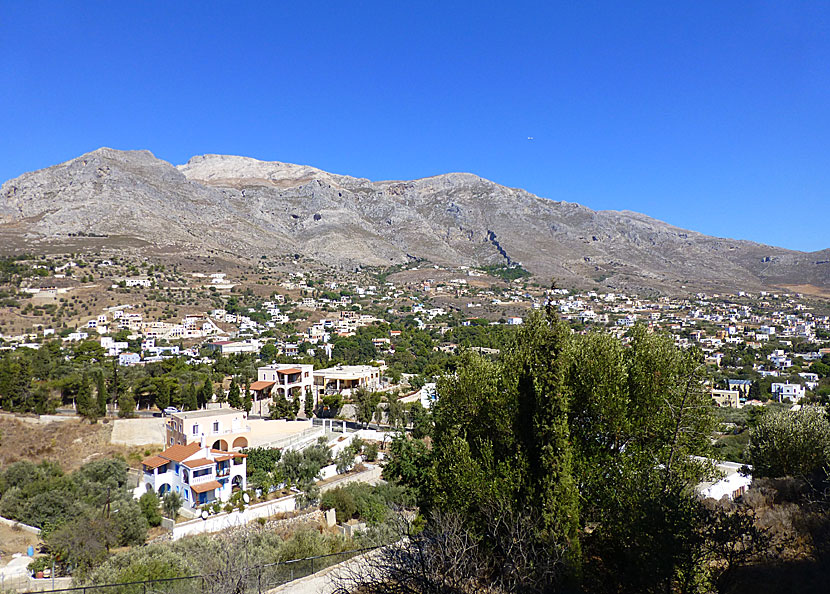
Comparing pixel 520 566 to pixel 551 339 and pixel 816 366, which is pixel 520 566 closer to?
pixel 551 339

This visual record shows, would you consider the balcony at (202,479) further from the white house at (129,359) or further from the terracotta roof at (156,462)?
the white house at (129,359)

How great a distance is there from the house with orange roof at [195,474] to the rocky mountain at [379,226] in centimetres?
6419

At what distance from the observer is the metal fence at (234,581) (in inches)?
274

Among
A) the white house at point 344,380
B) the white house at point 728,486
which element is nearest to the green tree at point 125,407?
the white house at point 344,380

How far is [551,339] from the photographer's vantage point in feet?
23.1

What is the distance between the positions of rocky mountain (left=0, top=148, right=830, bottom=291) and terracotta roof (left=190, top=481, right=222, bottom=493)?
6572cm

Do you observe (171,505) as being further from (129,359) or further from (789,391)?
(789,391)

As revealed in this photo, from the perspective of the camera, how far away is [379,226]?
410 feet

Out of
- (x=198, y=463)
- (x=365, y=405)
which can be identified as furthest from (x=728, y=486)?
(x=365, y=405)

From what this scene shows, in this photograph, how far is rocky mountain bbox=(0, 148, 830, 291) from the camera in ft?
281

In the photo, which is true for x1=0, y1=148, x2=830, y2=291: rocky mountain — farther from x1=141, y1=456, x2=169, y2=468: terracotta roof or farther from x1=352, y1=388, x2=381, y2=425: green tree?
x1=141, y1=456, x2=169, y2=468: terracotta roof

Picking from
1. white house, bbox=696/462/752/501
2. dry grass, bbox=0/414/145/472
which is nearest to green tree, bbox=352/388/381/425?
dry grass, bbox=0/414/145/472

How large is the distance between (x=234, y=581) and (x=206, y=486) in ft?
39.5

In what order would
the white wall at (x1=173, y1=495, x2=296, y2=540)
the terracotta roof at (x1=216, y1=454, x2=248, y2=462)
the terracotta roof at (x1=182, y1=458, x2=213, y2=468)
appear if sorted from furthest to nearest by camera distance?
the terracotta roof at (x1=216, y1=454, x2=248, y2=462)
the terracotta roof at (x1=182, y1=458, x2=213, y2=468)
the white wall at (x1=173, y1=495, x2=296, y2=540)
